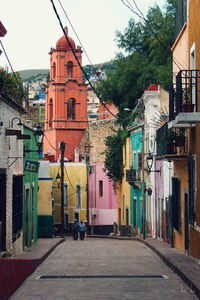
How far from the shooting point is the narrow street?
11414 millimetres

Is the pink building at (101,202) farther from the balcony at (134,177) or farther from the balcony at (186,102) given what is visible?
the balcony at (186,102)

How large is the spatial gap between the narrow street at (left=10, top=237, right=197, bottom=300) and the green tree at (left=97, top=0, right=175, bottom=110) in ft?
79.3

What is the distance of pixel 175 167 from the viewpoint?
2097cm

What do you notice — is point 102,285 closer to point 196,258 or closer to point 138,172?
point 196,258

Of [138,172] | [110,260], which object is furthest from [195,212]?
[138,172]

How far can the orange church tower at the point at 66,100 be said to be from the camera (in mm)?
76312

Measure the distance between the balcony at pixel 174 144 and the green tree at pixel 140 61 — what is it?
67.4 feet

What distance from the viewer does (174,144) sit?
723 inches

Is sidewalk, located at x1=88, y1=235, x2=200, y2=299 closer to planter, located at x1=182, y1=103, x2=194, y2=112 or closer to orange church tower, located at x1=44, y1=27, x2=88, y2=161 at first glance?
planter, located at x1=182, y1=103, x2=194, y2=112

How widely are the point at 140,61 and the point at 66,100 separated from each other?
35523 mm

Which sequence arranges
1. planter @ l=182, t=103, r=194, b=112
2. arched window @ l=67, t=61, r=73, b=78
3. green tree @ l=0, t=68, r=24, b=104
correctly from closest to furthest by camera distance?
green tree @ l=0, t=68, r=24, b=104, planter @ l=182, t=103, r=194, b=112, arched window @ l=67, t=61, r=73, b=78

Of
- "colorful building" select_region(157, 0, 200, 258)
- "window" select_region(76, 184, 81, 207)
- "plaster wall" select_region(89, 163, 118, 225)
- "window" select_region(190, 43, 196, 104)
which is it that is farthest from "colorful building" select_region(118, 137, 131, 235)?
"window" select_region(190, 43, 196, 104)

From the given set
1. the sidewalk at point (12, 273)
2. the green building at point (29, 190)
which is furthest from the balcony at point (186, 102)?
the green building at point (29, 190)

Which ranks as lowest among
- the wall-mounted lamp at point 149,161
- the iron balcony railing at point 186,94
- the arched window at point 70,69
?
the wall-mounted lamp at point 149,161
